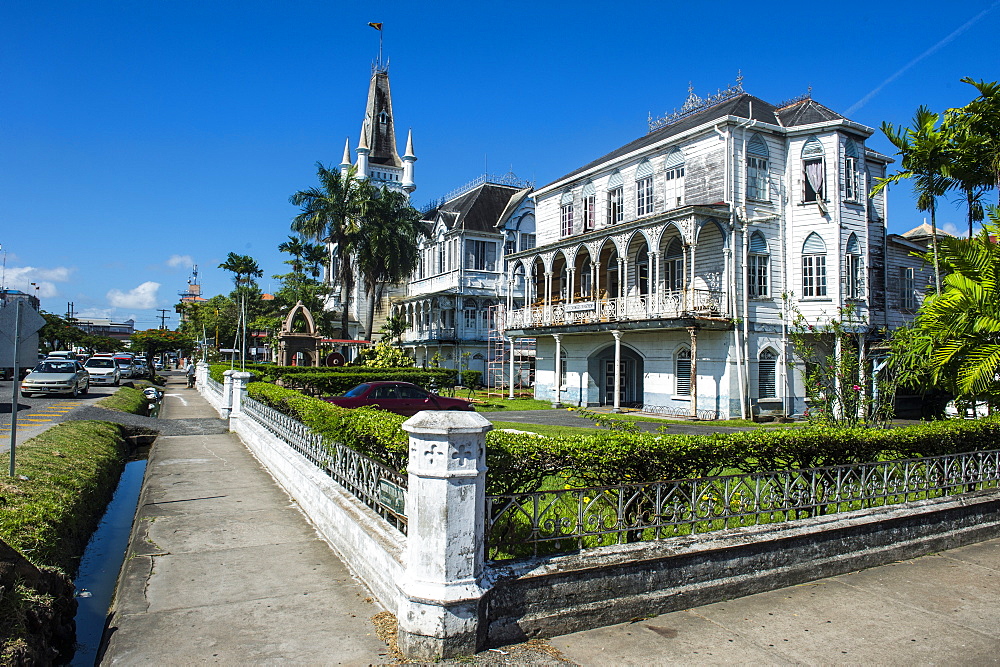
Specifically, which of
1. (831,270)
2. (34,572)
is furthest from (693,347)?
(34,572)

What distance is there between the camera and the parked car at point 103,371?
35156mm

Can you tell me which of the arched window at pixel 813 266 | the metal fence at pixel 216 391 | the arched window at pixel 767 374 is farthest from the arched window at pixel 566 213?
the metal fence at pixel 216 391

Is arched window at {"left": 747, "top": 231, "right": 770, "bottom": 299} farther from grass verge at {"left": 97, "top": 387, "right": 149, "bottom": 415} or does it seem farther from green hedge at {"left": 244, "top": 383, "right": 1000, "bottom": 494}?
grass verge at {"left": 97, "top": 387, "right": 149, "bottom": 415}

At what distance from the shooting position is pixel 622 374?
2867cm

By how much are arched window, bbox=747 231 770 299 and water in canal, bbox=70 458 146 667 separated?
20.1 meters

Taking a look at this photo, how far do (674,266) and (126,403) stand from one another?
21037mm

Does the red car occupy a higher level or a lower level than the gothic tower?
lower

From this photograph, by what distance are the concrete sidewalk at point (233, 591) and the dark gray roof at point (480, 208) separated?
32.8 meters

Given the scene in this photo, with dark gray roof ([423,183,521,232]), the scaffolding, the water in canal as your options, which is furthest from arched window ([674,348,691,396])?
dark gray roof ([423,183,521,232])

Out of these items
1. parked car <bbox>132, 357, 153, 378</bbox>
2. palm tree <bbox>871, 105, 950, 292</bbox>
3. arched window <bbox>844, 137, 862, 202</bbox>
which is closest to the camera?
palm tree <bbox>871, 105, 950, 292</bbox>

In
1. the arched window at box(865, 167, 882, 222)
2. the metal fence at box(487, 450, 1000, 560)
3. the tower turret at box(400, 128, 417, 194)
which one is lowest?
the metal fence at box(487, 450, 1000, 560)

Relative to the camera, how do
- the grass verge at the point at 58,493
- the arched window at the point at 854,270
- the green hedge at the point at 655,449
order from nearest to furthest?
the green hedge at the point at 655,449 → the grass verge at the point at 58,493 → the arched window at the point at 854,270

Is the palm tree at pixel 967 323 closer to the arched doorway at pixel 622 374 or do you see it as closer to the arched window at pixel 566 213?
the arched doorway at pixel 622 374

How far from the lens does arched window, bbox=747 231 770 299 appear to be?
2369cm
